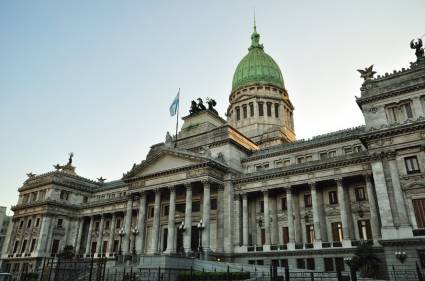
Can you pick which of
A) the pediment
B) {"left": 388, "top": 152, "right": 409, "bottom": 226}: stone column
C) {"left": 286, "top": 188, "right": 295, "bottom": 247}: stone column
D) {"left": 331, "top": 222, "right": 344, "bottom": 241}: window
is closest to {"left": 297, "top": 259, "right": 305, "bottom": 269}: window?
{"left": 286, "top": 188, "right": 295, "bottom": 247}: stone column

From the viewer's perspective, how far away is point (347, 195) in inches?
1618

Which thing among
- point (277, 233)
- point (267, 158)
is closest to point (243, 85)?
point (267, 158)

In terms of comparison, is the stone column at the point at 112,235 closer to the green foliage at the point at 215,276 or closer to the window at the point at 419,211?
the green foliage at the point at 215,276

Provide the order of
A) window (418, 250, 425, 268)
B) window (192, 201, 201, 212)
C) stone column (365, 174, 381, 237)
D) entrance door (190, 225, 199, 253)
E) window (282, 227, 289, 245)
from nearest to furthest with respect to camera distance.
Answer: window (418, 250, 425, 268) < stone column (365, 174, 381, 237) < window (282, 227, 289, 245) < entrance door (190, 225, 199, 253) < window (192, 201, 201, 212)

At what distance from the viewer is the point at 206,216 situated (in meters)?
43.3

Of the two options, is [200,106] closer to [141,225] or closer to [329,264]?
[141,225]

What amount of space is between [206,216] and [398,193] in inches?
854

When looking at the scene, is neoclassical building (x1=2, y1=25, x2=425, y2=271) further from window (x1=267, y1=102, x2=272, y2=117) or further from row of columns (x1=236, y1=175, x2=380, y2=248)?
window (x1=267, y1=102, x2=272, y2=117)

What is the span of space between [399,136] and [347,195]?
34.1 feet

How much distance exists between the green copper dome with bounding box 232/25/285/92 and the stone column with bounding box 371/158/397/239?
42.3 m

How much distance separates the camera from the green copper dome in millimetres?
74375

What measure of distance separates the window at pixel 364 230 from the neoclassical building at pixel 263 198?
149 mm

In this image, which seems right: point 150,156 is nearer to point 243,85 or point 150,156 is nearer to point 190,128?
point 190,128

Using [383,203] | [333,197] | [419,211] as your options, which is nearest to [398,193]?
[383,203]
